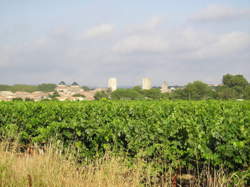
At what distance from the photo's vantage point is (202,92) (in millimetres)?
118625

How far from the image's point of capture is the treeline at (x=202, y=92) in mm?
112812

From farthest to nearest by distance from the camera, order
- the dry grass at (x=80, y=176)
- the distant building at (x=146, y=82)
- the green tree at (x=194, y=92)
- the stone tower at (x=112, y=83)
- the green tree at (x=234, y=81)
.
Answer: the stone tower at (x=112, y=83), the distant building at (x=146, y=82), the green tree at (x=234, y=81), the green tree at (x=194, y=92), the dry grass at (x=80, y=176)

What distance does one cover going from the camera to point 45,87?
17300 cm

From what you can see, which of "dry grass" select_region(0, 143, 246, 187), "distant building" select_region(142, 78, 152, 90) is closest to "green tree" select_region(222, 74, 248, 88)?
"distant building" select_region(142, 78, 152, 90)

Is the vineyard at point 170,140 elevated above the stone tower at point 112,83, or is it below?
below

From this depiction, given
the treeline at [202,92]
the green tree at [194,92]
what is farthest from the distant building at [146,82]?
the green tree at [194,92]

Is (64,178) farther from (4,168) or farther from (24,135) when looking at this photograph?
(24,135)

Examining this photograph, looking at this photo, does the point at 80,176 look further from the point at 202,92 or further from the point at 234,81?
the point at 234,81

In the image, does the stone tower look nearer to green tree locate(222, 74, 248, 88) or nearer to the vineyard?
green tree locate(222, 74, 248, 88)

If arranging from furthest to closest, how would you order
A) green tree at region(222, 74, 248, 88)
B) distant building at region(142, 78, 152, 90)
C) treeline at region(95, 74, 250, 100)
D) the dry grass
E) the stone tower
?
1. the stone tower
2. distant building at region(142, 78, 152, 90)
3. green tree at region(222, 74, 248, 88)
4. treeline at region(95, 74, 250, 100)
5. the dry grass

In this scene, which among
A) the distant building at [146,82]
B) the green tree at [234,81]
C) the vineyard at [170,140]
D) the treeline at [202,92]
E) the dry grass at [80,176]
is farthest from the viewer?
the distant building at [146,82]

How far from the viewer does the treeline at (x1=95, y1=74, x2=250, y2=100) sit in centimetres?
11281

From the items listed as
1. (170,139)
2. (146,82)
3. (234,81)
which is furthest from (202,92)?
(170,139)

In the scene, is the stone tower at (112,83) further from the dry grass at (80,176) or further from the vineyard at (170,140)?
the dry grass at (80,176)
